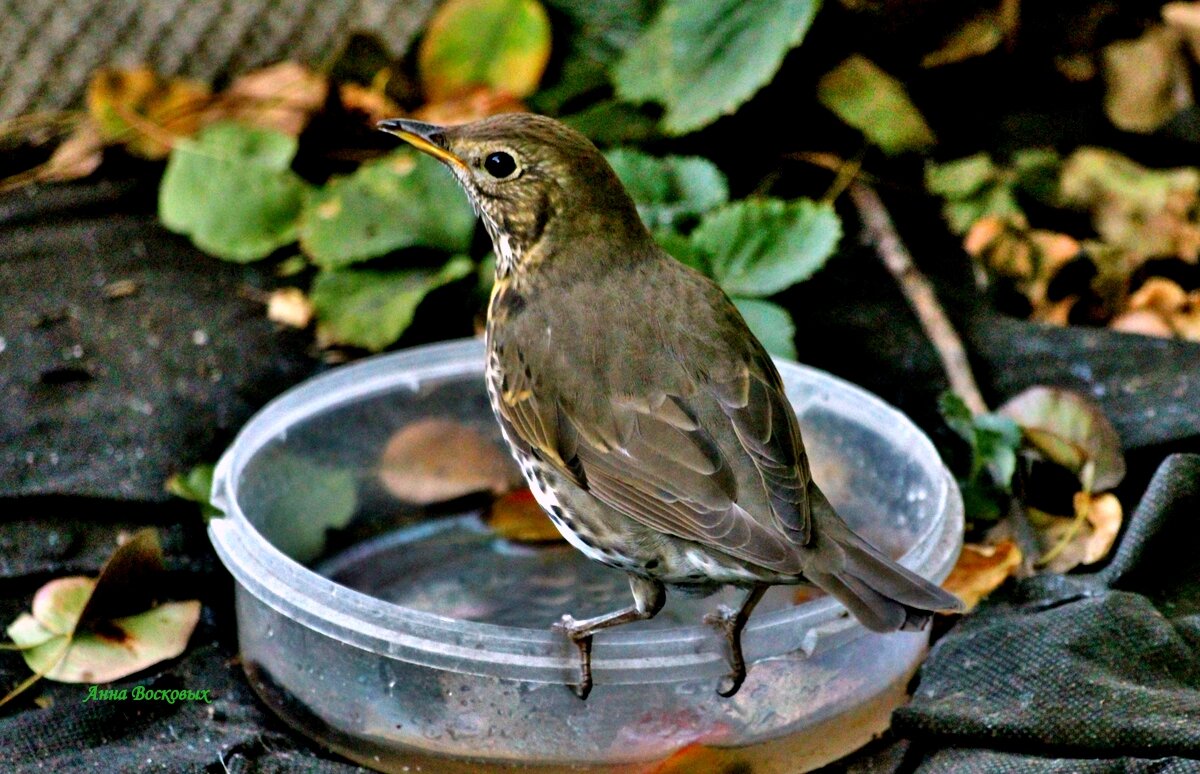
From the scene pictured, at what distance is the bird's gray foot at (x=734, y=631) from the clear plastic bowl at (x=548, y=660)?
2 cm

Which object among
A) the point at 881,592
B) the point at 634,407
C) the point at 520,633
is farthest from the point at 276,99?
the point at 881,592

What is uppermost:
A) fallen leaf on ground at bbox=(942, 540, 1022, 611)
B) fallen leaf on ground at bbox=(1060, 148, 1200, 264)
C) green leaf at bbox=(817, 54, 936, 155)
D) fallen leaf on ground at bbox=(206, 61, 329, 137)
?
green leaf at bbox=(817, 54, 936, 155)

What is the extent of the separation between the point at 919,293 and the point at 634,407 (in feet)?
5.29

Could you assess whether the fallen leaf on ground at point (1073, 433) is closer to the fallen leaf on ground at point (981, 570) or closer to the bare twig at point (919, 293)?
the bare twig at point (919, 293)

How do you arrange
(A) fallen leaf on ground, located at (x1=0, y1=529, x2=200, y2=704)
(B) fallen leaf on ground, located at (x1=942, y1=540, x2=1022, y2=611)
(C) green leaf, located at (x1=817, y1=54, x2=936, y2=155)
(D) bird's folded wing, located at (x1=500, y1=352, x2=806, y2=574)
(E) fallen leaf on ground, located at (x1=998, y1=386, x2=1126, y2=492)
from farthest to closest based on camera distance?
(C) green leaf, located at (x1=817, y1=54, x2=936, y2=155)
(E) fallen leaf on ground, located at (x1=998, y1=386, x2=1126, y2=492)
(B) fallen leaf on ground, located at (x1=942, y1=540, x2=1022, y2=611)
(A) fallen leaf on ground, located at (x1=0, y1=529, x2=200, y2=704)
(D) bird's folded wing, located at (x1=500, y1=352, x2=806, y2=574)

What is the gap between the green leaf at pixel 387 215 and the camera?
13.0ft

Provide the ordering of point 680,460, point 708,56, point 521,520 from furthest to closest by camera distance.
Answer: point 708,56
point 521,520
point 680,460

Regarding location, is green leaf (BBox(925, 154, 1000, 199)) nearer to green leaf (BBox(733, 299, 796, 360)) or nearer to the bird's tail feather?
green leaf (BBox(733, 299, 796, 360))

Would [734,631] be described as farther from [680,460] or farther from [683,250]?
[683,250]

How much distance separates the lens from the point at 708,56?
4168 millimetres

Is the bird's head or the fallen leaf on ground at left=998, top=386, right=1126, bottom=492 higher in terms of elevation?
the bird's head

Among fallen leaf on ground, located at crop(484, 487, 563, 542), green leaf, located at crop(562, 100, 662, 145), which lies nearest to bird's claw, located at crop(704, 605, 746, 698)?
fallen leaf on ground, located at crop(484, 487, 563, 542)

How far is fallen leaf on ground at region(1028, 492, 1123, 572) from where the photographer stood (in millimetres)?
3131

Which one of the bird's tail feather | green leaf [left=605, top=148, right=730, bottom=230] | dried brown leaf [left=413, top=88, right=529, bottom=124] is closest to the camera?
the bird's tail feather
